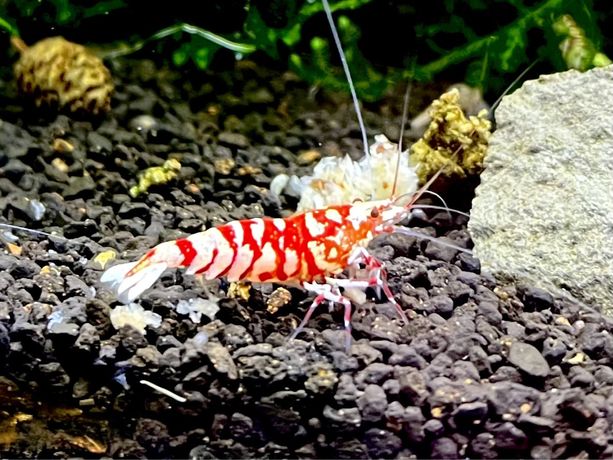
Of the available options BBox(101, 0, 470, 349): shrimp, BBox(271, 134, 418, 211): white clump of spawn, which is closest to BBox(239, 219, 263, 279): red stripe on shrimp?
BBox(101, 0, 470, 349): shrimp

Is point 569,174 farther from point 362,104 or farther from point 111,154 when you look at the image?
point 111,154

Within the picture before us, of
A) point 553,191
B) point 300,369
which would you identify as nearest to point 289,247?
point 300,369

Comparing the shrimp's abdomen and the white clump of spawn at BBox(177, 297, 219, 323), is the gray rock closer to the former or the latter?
the shrimp's abdomen

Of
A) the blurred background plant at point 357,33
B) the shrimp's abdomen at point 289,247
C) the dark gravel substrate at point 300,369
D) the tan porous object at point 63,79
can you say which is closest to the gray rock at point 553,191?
the dark gravel substrate at point 300,369

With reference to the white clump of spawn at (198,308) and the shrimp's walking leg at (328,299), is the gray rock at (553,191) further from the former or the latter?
the white clump of spawn at (198,308)

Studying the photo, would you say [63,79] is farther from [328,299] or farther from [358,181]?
[328,299]

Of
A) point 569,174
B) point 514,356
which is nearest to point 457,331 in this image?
point 514,356
